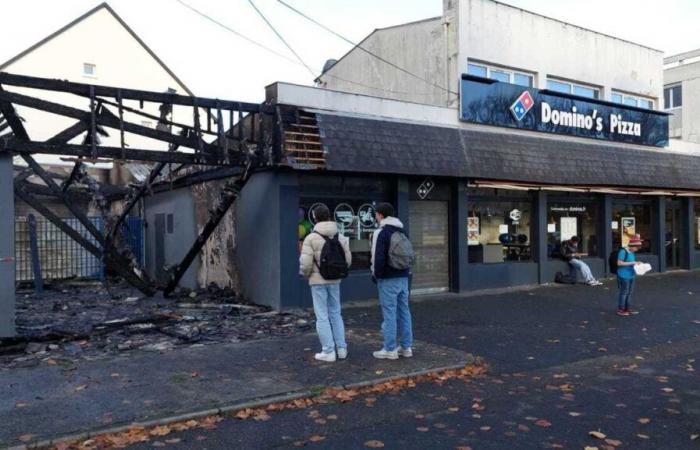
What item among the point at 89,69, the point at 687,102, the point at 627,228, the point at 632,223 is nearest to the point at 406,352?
the point at 627,228

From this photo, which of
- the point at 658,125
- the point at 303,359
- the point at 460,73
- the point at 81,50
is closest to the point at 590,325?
the point at 303,359

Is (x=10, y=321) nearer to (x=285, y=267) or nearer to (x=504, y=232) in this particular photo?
(x=285, y=267)

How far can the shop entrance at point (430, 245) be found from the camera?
1341 centimetres

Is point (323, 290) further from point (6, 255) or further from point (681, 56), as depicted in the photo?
point (681, 56)

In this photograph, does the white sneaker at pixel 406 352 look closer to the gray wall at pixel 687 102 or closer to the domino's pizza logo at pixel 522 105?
the domino's pizza logo at pixel 522 105

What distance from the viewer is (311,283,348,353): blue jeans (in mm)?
7277

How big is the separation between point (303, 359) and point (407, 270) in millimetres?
1616

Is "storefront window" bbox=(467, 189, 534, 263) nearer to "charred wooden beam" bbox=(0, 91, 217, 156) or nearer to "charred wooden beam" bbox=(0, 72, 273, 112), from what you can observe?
"charred wooden beam" bbox=(0, 72, 273, 112)

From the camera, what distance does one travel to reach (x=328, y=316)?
292 inches

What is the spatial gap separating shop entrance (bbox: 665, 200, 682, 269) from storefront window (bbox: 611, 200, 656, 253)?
1011 millimetres

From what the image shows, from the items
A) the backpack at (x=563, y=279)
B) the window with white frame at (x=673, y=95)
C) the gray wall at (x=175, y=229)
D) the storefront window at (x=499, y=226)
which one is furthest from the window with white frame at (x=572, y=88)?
the window with white frame at (x=673, y=95)

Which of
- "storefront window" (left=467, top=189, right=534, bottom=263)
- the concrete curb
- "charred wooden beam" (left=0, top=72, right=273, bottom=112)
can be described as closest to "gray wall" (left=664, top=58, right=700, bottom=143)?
"storefront window" (left=467, top=189, right=534, bottom=263)

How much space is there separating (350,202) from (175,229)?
581 centimetres

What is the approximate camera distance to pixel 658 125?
17.9 metres
